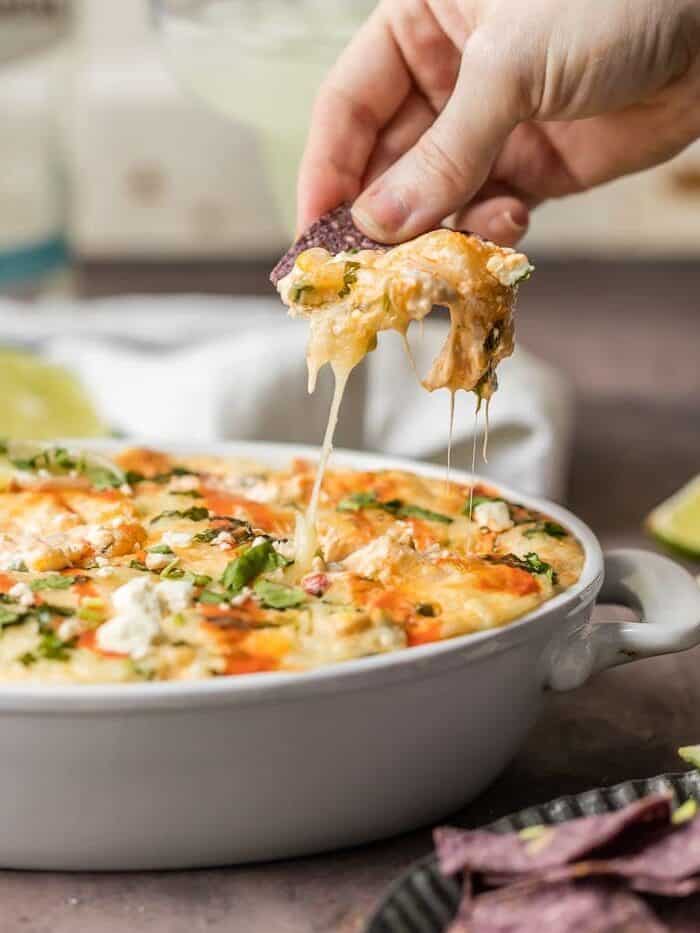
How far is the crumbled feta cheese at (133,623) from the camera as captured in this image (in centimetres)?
170

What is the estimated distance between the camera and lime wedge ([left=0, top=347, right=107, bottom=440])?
3.52 m

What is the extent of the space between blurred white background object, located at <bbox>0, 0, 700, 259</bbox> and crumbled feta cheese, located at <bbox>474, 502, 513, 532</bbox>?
14.2 ft

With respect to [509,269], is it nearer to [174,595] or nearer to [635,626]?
[635,626]

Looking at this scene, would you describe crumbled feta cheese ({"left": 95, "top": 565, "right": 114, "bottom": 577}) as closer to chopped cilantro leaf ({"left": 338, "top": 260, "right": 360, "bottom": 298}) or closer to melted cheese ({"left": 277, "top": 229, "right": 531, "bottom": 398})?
melted cheese ({"left": 277, "top": 229, "right": 531, "bottom": 398})

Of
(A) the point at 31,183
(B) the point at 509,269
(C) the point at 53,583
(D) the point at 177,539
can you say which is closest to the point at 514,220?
(B) the point at 509,269

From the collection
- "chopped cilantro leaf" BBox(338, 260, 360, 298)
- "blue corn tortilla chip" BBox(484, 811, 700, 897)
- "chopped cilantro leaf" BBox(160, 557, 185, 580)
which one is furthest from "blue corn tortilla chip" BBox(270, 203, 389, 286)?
"blue corn tortilla chip" BBox(484, 811, 700, 897)

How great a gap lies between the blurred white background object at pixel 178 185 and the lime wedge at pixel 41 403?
9.16ft

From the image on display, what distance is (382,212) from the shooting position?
233cm

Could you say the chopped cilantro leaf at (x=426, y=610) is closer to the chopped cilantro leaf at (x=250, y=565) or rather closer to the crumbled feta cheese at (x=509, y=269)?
the chopped cilantro leaf at (x=250, y=565)

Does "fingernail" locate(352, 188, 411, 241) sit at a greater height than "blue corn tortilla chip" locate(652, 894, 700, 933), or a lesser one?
greater

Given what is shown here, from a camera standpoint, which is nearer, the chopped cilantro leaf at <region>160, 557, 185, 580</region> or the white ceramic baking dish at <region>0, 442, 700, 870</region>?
the white ceramic baking dish at <region>0, 442, 700, 870</region>

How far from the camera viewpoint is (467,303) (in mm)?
1984

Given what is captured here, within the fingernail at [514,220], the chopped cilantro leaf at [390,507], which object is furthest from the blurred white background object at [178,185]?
the chopped cilantro leaf at [390,507]

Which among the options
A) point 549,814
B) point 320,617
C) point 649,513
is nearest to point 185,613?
point 320,617
